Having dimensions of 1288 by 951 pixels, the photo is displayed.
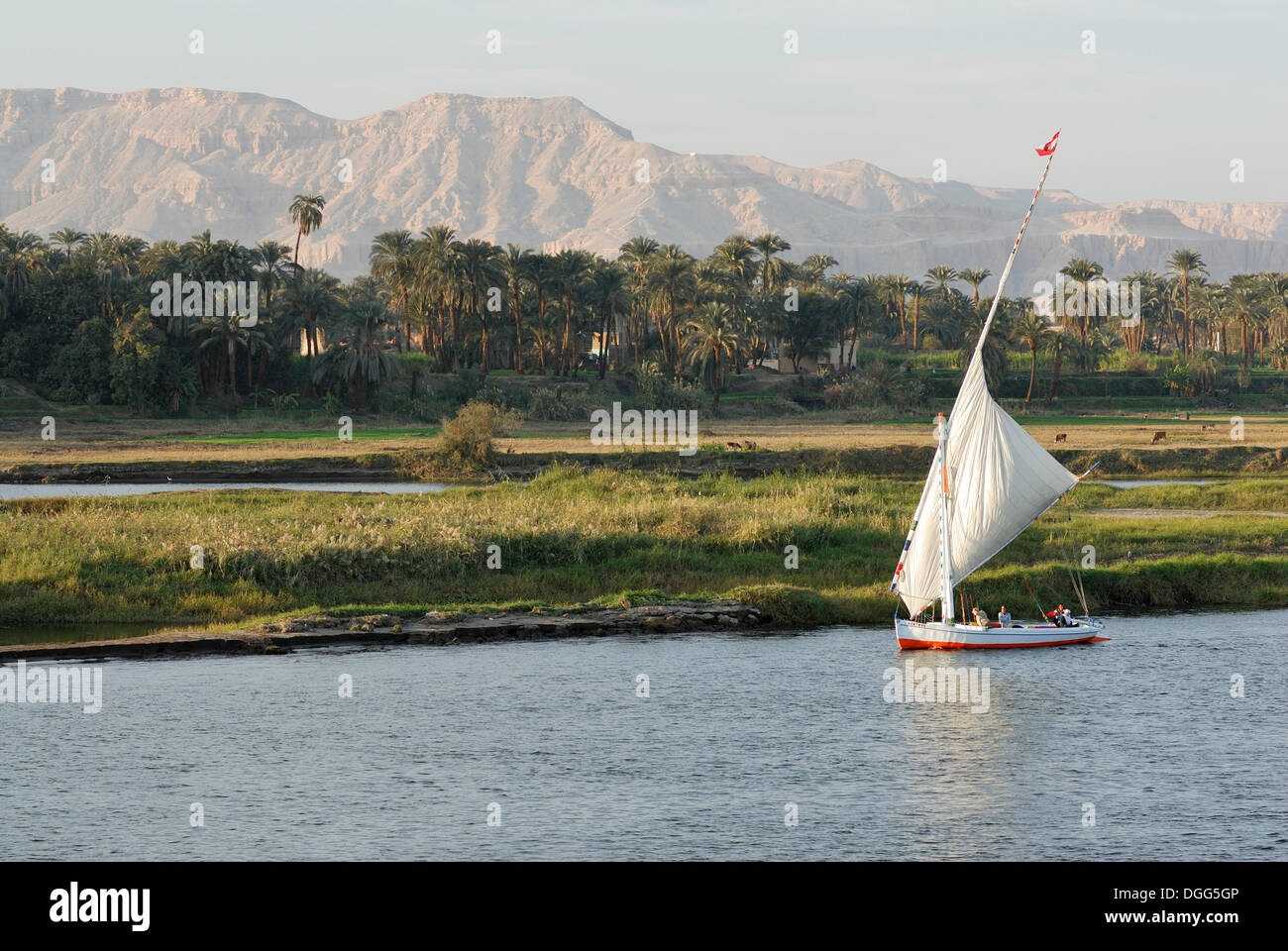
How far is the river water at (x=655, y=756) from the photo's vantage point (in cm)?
2600

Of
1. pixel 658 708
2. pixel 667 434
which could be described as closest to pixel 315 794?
pixel 658 708

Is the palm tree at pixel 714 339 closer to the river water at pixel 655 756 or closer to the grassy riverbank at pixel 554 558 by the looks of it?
the grassy riverbank at pixel 554 558

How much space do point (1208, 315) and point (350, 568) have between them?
173384mm

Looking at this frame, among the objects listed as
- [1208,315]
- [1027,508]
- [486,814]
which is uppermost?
[1208,315]

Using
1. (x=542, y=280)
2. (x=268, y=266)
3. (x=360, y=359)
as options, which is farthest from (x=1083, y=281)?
(x=268, y=266)

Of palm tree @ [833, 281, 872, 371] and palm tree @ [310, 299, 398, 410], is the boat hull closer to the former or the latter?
palm tree @ [310, 299, 398, 410]

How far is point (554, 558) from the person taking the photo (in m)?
51.3

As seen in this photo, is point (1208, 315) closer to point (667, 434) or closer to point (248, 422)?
point (667, 434)

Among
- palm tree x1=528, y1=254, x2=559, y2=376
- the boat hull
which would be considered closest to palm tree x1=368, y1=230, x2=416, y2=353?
palm tree x1=528, y1=254, x2=559, y2=376

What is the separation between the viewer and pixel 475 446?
90.4 metres

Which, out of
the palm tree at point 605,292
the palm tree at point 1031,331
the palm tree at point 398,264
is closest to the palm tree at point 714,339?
the palm tree at point 605,292

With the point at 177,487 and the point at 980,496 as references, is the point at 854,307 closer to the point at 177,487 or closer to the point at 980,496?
the point at 177,487

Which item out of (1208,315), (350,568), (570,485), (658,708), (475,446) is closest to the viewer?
(658,708)
